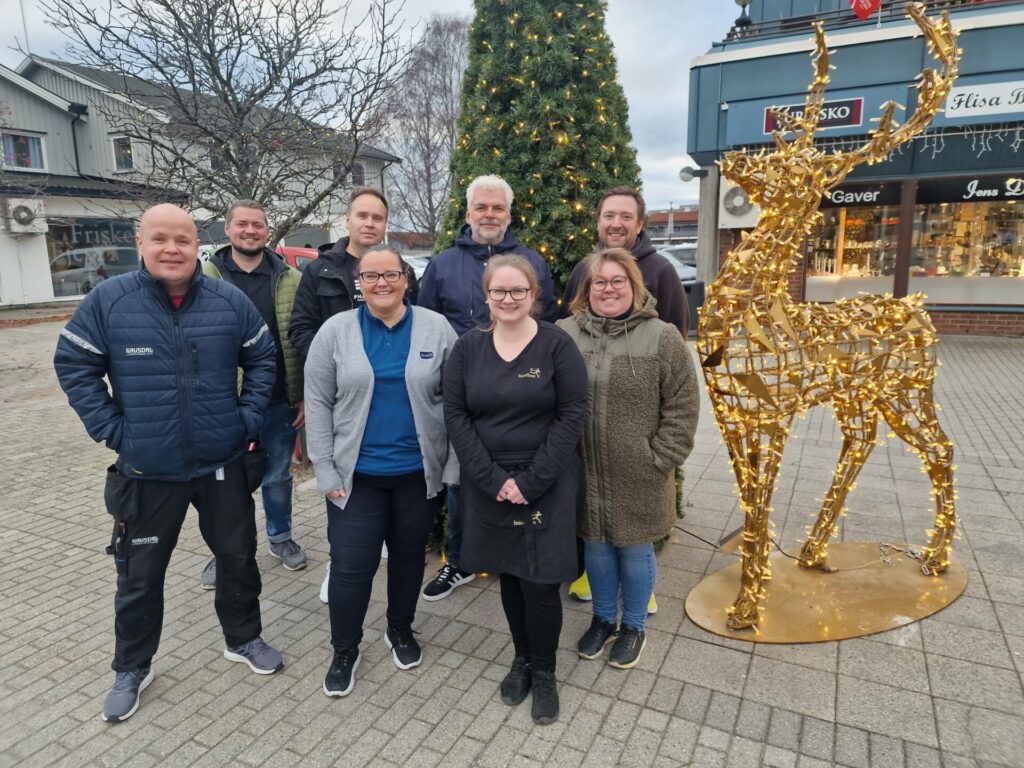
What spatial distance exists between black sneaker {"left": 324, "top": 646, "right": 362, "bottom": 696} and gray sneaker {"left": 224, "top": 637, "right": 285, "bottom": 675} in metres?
0.28

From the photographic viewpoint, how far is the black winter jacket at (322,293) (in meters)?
3.42

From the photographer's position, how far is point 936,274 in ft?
40.8

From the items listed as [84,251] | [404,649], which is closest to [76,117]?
[84,251]

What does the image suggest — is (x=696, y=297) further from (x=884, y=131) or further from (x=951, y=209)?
(x=884, y=131)

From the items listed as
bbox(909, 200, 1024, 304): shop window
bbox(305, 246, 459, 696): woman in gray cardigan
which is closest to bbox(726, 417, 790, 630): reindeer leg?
bbox(305, 246, 459, 696): woman in gray cardigan

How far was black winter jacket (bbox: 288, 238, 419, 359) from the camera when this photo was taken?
342 cm

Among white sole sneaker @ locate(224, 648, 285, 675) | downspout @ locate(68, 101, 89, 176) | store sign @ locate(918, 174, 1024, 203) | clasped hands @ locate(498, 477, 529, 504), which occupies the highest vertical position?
downspout @ locate(68, 101, 89, 176)

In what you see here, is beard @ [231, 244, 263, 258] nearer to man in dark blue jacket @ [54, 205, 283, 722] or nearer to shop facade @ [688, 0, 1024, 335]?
man in dark blue jacket @ [54, 205, 283, 722]

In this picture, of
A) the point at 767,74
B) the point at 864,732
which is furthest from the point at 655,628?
the point at 767,74

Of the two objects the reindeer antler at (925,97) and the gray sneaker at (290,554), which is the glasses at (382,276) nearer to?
the reindeer antler at (925,97)

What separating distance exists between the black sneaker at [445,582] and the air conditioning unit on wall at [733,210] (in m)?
10.2

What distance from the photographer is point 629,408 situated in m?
2.77

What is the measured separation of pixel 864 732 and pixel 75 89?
1129 inches

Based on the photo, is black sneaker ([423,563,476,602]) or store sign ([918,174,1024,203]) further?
store sign ([918,174,1024,203])
